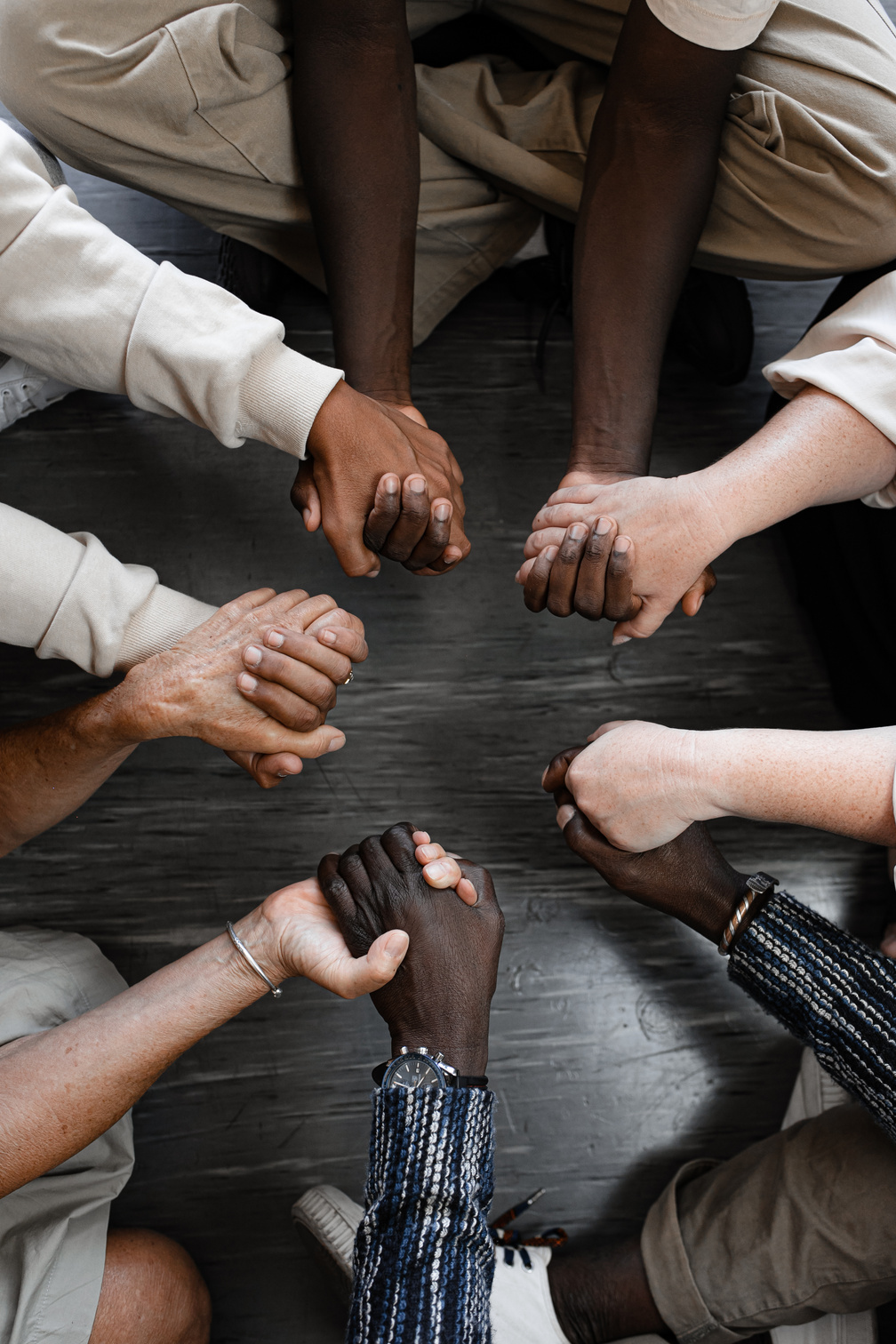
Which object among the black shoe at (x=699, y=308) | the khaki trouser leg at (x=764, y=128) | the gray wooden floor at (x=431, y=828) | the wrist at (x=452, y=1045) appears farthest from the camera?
the black shoe at (x=699, y=308)

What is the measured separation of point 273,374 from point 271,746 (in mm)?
407

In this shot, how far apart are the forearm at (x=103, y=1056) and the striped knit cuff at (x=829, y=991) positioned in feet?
1.81

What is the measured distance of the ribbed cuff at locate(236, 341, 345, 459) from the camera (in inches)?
36.5

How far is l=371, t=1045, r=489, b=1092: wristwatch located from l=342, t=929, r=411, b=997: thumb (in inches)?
3.1

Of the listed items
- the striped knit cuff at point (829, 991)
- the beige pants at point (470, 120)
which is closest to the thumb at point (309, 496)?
the beige pants at point (470, 120)

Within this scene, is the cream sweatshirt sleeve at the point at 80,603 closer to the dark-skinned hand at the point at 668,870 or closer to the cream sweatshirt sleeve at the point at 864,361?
the dark-skinned hand at the point at 668,870

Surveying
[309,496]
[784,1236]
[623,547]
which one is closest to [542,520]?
[623,547]

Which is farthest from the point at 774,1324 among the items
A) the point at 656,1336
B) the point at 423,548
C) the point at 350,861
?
Result: the point at 423,548

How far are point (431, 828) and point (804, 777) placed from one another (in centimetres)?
50

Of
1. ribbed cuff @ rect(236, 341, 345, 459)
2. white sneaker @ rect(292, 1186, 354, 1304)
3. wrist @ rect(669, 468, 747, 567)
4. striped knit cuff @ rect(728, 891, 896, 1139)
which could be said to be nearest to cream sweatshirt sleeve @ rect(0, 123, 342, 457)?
ribbed cuff @ rect(236, 341, 345, 459)

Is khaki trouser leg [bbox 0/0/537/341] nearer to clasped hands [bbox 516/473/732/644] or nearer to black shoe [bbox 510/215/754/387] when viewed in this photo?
black shoe [bbox 510/215/754/387]

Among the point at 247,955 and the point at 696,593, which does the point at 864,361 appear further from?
the point at 247,955

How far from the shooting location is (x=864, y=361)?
3.02ft

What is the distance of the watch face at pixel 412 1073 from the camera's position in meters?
0.84
